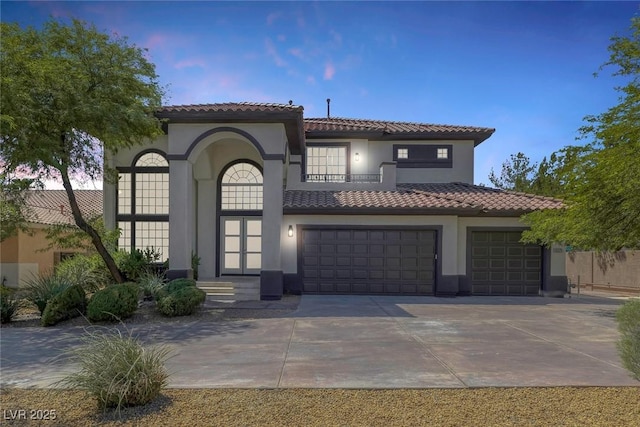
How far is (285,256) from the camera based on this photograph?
631 inches

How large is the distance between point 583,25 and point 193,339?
13045 mm

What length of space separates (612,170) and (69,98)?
46.5 feet

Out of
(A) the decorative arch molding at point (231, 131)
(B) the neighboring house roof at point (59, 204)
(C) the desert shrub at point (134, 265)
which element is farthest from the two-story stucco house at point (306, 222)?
(B) the neighboring house roof at point (59, 204)

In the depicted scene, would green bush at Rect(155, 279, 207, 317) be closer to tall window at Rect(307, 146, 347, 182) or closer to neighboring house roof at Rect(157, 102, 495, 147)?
neighboring house roof at Rect(157, 102, 495, 147)

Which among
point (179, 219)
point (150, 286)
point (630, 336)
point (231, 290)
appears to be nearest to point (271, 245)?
point (231, 290)

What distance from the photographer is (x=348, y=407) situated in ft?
16.3

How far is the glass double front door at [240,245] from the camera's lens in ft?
55.8

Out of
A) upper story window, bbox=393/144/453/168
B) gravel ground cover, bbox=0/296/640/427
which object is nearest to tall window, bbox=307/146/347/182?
upper story window, bbox=393/144/453/168

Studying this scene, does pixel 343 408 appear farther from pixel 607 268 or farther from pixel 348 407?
pixel 607 268

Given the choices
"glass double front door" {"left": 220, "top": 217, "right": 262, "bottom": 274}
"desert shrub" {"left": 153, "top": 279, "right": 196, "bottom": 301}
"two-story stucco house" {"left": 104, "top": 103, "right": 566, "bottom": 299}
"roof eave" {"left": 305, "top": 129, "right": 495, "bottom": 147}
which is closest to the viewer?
"desert shrub" {"left": 153, "top": 279, "right": 196, "bottom": 301}

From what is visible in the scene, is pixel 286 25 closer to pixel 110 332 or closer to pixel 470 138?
pixel 110 332

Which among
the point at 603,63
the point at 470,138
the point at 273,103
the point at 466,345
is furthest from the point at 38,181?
the point at 470,138

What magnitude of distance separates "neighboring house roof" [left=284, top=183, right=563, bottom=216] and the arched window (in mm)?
1347

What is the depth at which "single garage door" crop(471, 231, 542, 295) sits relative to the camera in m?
16.6
